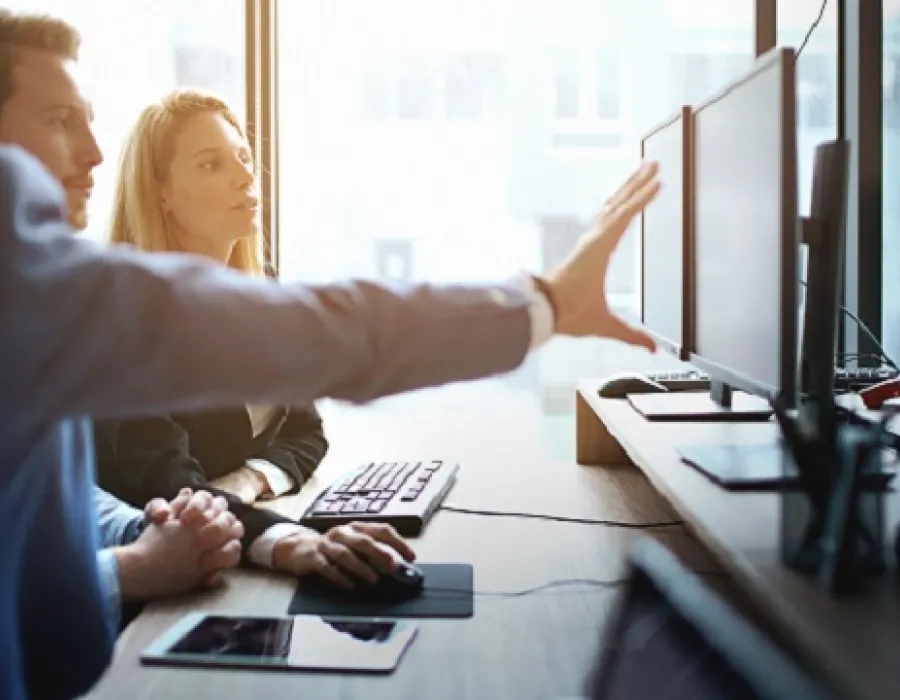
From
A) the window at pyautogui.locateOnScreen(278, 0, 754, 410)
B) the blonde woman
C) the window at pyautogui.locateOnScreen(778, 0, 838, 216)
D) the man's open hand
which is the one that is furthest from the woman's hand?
the window at pyautogui.locateOnScreen(778, 0, 838, 216)

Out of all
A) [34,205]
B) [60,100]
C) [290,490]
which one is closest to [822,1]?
[290,490]

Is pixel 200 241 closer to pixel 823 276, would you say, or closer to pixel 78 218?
pixel 78 218

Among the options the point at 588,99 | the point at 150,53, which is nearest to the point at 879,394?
the point at 588,99

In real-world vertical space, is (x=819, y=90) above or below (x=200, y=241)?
above

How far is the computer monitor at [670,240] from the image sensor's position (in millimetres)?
1666

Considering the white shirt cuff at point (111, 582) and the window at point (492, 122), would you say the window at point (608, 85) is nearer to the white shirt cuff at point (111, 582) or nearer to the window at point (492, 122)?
the window at point (492, 122)

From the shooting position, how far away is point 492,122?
9.01ft

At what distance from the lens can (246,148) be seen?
205 centimetres

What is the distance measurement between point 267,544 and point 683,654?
0.64m

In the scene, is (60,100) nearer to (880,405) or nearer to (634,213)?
(634,213)

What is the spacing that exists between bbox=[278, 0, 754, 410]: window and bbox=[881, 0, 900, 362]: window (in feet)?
Result: 1.30

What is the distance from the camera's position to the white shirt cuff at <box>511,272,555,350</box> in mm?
822

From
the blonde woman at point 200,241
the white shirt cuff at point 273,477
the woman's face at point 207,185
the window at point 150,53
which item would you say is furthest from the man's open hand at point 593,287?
the window at point 150,53

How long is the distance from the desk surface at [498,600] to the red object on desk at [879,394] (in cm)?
37
